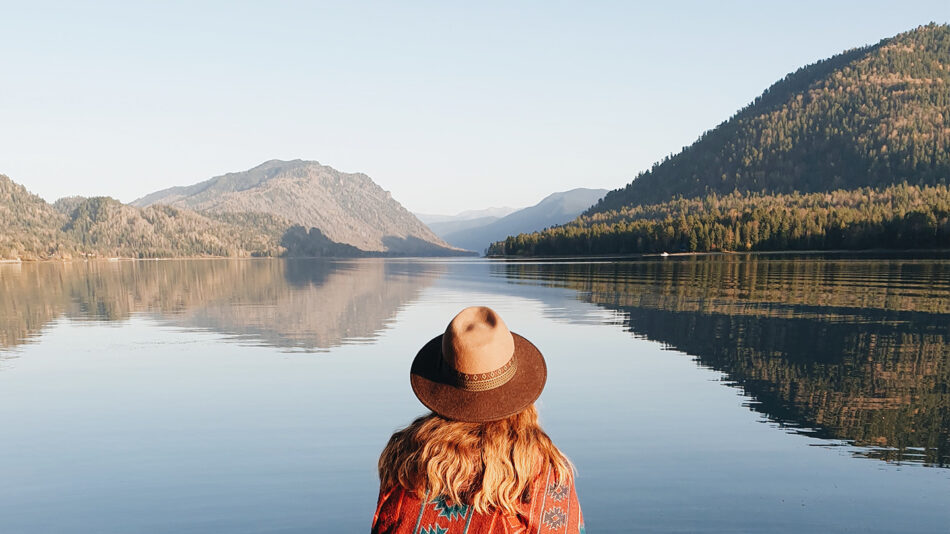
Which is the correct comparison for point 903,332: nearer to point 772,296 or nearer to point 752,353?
point 752,353

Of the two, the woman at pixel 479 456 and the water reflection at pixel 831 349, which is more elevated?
the woman at pixel 479 456

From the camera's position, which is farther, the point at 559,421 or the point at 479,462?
the point at 559,421

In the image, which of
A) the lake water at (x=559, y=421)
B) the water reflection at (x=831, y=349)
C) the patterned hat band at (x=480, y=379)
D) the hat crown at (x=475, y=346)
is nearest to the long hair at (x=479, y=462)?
the patterned hat band at (x=480, y=379)

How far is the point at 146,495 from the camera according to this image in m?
14.9

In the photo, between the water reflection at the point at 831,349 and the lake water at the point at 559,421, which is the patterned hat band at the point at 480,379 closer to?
the lake water at the point at 559,421

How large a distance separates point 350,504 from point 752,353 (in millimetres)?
23068

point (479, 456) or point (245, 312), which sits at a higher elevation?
point (479, 456)

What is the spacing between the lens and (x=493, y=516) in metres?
4.29

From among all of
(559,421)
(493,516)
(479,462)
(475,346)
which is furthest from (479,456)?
(559,421)

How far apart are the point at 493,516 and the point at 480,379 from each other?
858 millimetres

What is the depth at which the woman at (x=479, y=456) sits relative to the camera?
14.0ft

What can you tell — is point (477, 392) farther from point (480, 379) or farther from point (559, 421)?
point (559, 421)

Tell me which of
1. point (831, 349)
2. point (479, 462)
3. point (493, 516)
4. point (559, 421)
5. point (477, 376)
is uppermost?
point (477, 376)

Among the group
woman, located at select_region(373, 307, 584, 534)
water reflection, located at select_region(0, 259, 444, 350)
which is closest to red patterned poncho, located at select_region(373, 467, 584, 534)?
woman, located at select_region(373, 307, 584, 534)
